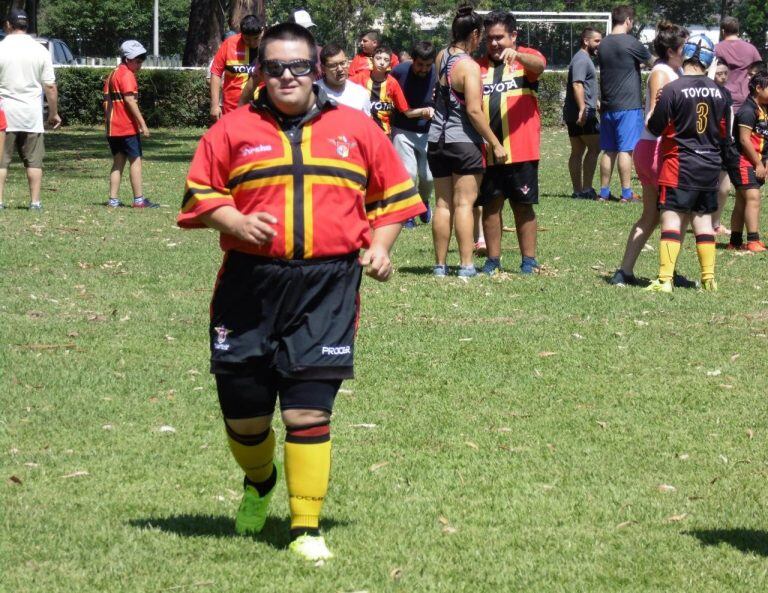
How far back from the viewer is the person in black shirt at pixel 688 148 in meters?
10.3

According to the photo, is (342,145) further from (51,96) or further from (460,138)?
(51,96)

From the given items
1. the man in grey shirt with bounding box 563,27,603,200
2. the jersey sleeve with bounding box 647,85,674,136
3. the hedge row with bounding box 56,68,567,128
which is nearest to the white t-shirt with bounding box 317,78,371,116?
the jersey sleeve with bounding box 647,85,674,136

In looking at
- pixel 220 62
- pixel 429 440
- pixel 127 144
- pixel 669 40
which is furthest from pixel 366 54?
pixel 429 440

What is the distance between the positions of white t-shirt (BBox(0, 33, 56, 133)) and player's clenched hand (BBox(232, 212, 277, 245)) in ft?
36.3

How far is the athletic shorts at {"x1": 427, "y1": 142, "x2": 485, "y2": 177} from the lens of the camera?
10820mm

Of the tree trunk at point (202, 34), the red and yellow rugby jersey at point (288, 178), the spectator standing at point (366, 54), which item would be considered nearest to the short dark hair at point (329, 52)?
the spectator standing at point (366, 54)

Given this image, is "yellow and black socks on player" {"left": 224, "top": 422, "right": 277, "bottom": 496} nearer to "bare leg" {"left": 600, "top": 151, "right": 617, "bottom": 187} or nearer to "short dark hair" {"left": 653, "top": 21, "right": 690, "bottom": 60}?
"short dark hair" {"left": 653, "top": 21, "right": 690, "bottom": 60}

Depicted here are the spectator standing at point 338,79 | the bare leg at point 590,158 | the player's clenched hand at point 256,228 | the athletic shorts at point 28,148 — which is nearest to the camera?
the player's clenched hand at point 256,228

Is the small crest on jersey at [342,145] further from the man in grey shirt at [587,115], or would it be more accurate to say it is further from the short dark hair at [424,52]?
the man in grey shirt at [587,115]

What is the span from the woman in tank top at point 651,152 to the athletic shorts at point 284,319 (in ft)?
21.2

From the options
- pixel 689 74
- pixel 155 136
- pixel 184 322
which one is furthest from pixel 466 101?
pixel 155 136

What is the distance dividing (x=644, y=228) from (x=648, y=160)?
555 mm

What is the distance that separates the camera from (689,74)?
415 inches

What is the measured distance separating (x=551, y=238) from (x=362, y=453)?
7989 millimetres
